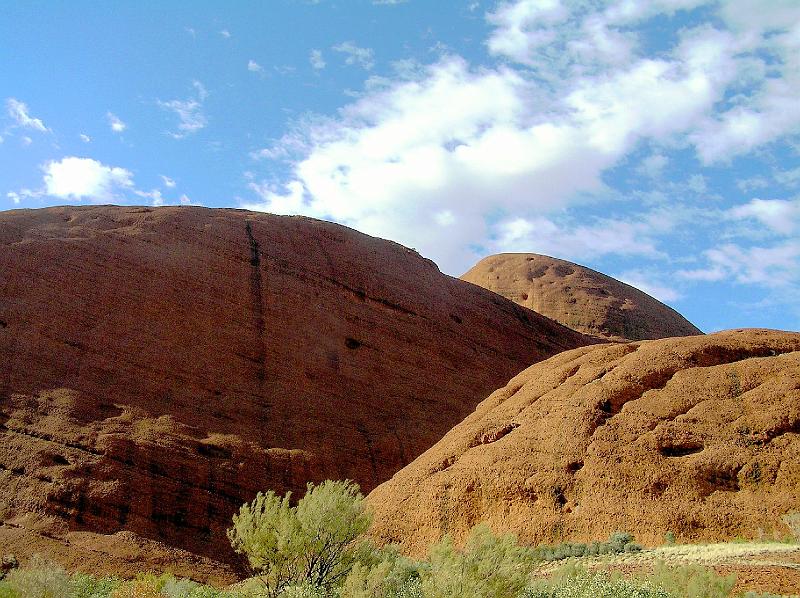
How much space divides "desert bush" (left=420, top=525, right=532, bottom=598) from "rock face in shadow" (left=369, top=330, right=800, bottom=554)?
596cm

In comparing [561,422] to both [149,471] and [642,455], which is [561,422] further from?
[149,471]

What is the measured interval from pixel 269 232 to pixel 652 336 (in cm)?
3025

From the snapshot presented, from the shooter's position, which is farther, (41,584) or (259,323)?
(259,323)

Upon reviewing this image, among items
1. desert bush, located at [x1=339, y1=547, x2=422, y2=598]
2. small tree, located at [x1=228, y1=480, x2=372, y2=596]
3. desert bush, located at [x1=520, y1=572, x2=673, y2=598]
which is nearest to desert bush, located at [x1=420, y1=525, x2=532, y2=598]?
desert bush, located at [x1=520, y1=572, x2=673, y2=598]

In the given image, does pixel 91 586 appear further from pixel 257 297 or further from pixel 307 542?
pixel 257 297

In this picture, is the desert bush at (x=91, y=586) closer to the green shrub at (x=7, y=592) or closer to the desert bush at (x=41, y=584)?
the desert bush at (x=41, y=584)

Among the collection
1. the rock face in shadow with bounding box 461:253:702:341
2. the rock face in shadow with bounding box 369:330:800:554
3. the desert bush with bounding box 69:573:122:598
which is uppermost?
the rock face in shadow with bounding box 461:253:702:341

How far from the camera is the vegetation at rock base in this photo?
36.1 ft

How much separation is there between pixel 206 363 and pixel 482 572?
77.8 ft

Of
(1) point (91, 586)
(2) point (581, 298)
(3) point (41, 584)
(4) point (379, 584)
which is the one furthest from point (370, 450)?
(2) point (581, 298)

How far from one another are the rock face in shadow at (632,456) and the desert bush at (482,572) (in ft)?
19.6

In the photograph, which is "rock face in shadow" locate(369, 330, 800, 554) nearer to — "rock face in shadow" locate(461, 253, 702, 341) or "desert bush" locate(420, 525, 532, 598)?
"desert bush" locate(420, 525, 532, 598)

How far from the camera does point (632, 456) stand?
18.2 m

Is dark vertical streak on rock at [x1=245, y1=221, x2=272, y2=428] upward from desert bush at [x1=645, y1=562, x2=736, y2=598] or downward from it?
upward
